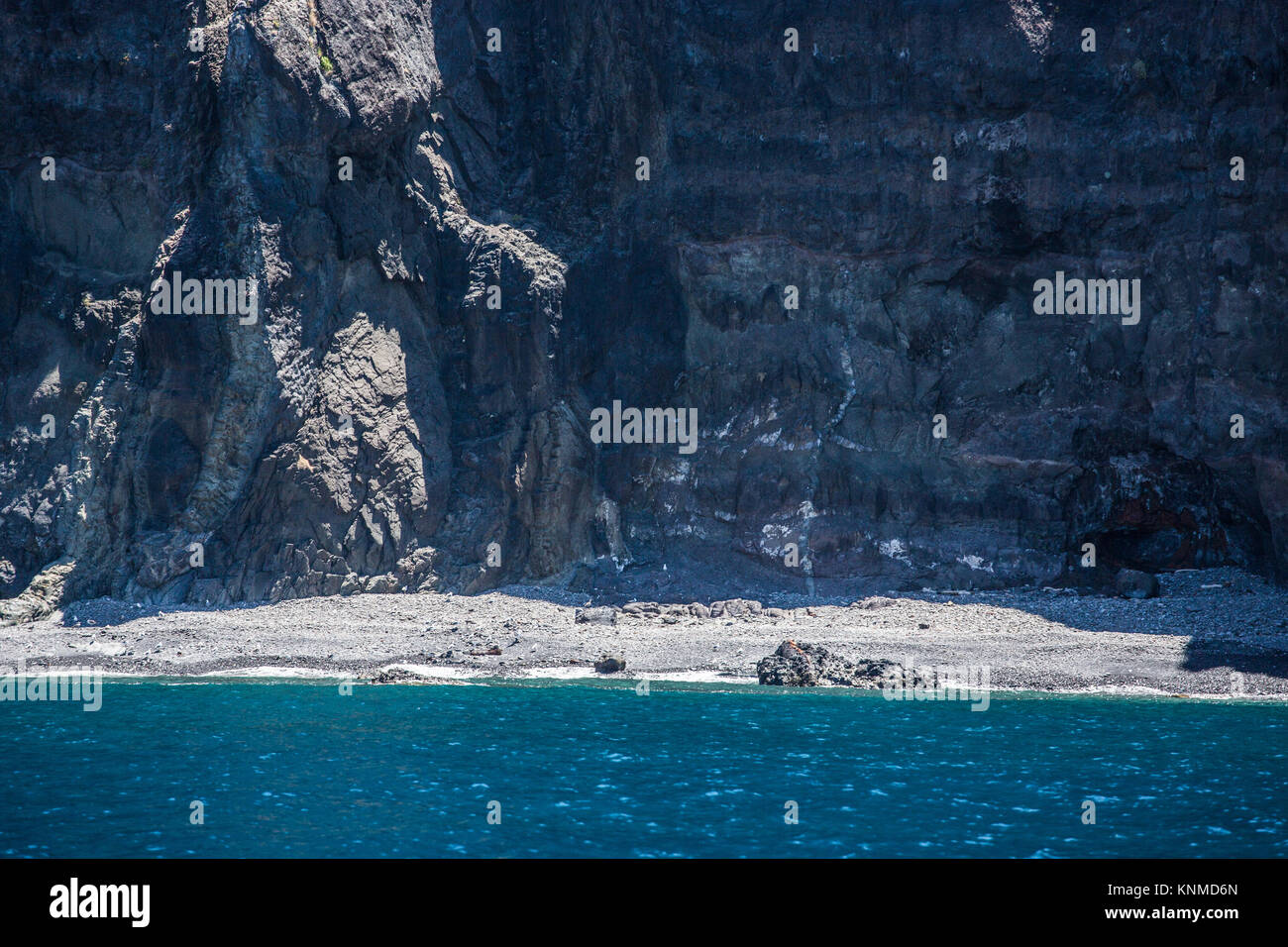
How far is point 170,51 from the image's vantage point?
32469 millimetres

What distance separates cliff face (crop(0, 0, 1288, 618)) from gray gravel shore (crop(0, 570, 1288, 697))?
6.27 ft

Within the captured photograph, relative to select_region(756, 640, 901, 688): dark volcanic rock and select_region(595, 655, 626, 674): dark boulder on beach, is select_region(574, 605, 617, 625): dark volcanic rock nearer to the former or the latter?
select_region(595, 655, 626, 674): dark boulder on beach

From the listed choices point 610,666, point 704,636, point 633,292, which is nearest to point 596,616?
point 704,636

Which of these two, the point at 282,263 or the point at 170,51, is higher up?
the point at 170,51

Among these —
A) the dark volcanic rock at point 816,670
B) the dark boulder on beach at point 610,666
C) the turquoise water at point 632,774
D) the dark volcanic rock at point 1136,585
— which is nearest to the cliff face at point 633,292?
the dark volcanic rock at point 1136,585

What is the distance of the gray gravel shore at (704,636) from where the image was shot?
23622 mm

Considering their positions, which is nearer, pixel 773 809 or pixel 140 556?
pixel 773 809

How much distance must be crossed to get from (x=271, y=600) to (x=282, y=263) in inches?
361

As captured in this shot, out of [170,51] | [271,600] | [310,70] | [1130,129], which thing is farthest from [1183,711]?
[170,51]

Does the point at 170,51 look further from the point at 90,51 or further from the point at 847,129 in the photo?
the point at 847,129

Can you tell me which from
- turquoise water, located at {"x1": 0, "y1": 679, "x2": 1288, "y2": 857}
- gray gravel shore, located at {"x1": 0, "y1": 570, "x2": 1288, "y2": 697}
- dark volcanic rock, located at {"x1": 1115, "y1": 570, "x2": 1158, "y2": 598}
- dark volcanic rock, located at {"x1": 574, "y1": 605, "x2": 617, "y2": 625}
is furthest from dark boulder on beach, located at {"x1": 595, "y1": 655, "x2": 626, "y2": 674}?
dark volcanic rock, located at {"x1": 1115, "y1": 570, "x2": 1158, "y2": 598}

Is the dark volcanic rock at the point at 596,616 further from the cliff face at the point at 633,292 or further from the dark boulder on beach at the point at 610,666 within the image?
the dark boulder on beach at the point at 610,666

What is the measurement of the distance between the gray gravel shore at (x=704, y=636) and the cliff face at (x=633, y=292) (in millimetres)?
1910
